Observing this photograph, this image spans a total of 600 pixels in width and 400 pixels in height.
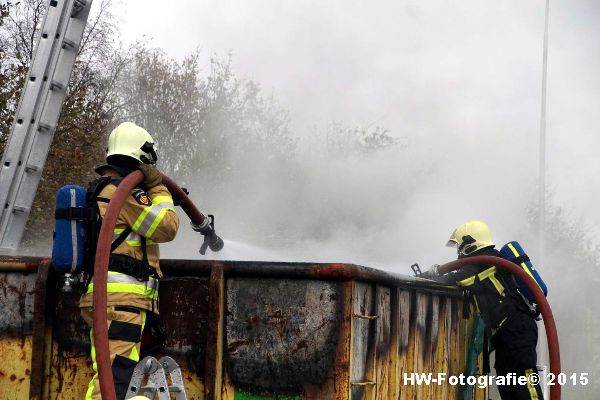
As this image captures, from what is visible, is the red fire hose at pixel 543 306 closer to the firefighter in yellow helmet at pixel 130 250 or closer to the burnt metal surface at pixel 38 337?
the firefighter in yellow helmet at pixel 130 250

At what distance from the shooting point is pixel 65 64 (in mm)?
5371

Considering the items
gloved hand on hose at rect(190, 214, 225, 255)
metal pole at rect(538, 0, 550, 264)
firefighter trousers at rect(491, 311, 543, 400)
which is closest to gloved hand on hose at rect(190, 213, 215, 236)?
gloved hand on hose at rect(190, 214, 225, 255)

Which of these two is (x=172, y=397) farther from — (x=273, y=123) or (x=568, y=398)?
(x=568, y=398)

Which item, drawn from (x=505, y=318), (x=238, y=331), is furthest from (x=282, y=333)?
(x=505, y=318)

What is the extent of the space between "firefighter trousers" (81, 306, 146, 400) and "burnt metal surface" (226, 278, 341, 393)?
0.42m

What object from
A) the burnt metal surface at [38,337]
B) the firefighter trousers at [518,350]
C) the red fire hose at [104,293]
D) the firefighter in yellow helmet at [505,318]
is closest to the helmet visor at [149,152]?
the red fire hose at [104,293]

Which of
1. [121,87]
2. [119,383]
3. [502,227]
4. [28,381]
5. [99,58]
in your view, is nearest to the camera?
[119,383]

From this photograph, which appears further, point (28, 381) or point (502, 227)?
point (502, 227)

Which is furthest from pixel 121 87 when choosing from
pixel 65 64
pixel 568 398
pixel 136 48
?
pixel 568 398

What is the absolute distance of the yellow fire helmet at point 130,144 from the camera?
3.76 meters

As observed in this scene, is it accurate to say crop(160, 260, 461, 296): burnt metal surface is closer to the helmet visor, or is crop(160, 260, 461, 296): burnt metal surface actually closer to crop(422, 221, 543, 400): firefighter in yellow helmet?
the helmet visor

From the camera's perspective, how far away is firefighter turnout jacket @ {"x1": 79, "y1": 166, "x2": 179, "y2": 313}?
350 centimetres

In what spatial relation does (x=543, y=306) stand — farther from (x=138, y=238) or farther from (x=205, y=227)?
(x=138, y=238)

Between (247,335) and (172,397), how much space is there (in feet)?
1.46
